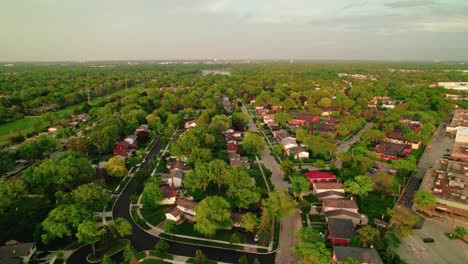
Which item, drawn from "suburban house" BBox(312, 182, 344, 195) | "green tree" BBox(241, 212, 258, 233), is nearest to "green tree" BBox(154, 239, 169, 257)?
"green tree" BBox(241, 212, 258, 233)

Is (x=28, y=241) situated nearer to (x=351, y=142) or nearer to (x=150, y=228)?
(x=150, y=228)

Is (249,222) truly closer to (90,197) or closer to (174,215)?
(174,215)

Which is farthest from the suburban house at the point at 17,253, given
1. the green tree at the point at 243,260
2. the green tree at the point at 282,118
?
the green tree at the point at 282,118

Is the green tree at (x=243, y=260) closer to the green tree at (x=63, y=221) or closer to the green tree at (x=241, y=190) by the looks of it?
the green tree at (x=241, y=190)

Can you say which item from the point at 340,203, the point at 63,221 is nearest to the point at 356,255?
Answer: the point at 340,203

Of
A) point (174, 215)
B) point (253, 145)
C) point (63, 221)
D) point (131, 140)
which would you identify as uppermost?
point (253, 145)

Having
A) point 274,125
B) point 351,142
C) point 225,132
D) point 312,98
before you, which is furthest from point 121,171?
point 312,98

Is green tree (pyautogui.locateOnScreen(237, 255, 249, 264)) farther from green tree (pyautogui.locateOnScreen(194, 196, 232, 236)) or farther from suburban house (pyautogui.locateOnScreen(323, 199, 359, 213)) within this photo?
suburban house (pyautogui.locateOnScreen(323, 199, 359, 213))
